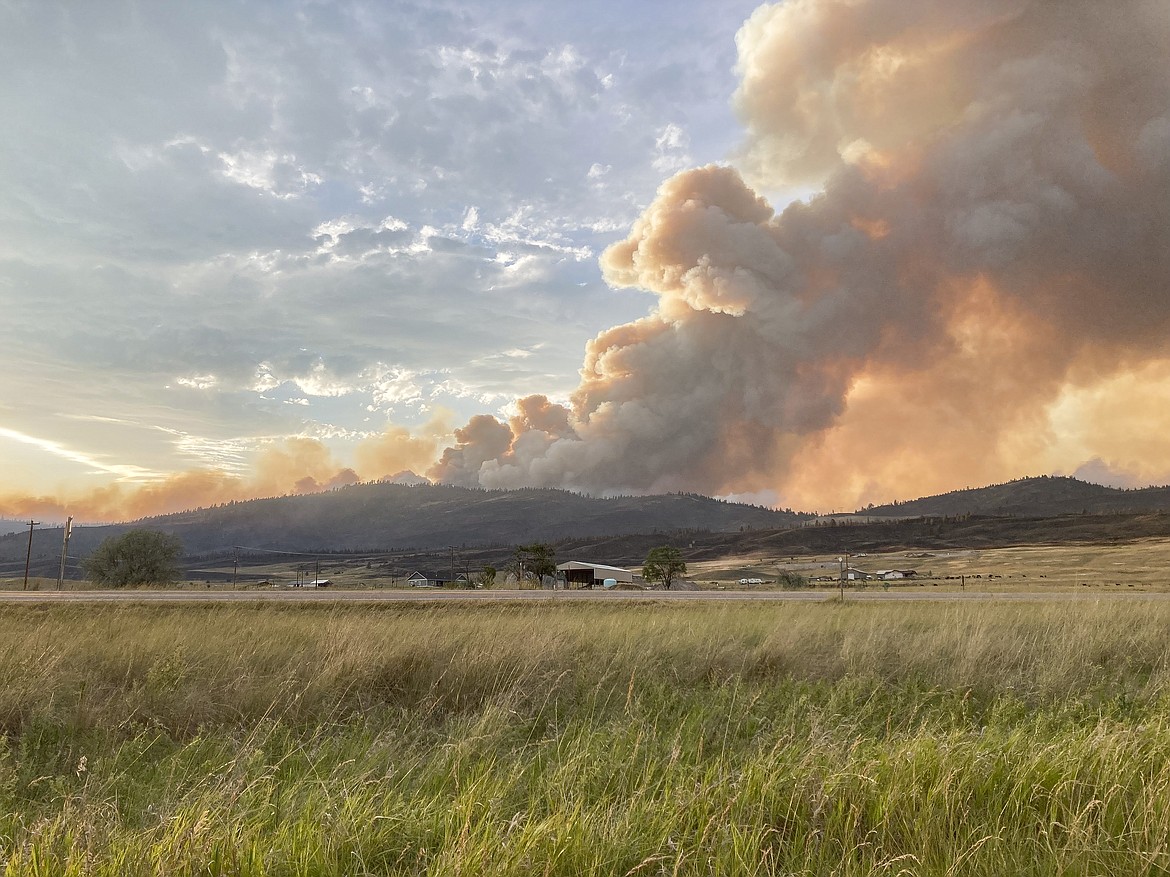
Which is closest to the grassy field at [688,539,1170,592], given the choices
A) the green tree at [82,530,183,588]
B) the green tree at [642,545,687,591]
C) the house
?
the green tree at [642,545,687,591]

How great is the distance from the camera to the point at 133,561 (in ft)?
238

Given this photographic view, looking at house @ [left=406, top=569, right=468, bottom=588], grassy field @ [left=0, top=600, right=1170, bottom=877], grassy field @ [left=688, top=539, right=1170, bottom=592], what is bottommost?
house @ [left=406, top=569, right=468, bottom=588]

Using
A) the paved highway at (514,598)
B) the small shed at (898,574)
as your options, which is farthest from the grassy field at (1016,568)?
the paved highway at (514,598)

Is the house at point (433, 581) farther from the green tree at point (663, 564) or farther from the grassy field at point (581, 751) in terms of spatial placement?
the grassy field at point (581, 751)

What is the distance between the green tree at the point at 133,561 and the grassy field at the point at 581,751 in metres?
66.3

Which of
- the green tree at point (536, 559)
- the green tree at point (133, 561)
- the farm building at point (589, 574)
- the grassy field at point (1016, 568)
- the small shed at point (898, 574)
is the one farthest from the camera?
the farm building at point (589, 574)

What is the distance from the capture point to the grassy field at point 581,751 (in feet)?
14.4

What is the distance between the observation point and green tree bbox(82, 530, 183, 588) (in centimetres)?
7156

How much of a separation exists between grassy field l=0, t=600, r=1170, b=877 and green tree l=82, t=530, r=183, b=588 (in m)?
66.3

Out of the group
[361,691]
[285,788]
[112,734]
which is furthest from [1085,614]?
[112,734]

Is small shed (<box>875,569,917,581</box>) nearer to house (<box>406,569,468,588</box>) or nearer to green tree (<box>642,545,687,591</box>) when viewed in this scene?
green tree (<box>642,545,687,591</box>)

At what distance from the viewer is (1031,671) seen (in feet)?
36.2

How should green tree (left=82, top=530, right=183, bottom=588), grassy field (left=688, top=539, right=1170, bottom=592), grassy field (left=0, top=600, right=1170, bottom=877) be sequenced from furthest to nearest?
green tree (left=82, top=530, right=183, bottom=588) < grassy field (left=688, top=539, right=1170, bottom=592) < grassy field (left=0, top=600, right=1170, bottom=877)

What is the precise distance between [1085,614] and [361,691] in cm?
1626
